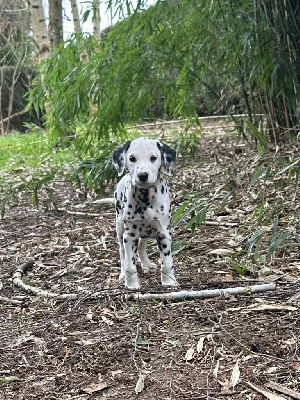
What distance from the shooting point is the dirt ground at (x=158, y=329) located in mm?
1695

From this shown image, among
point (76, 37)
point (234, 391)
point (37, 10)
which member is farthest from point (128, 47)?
point (37, 10)

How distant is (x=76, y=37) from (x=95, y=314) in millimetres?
2876

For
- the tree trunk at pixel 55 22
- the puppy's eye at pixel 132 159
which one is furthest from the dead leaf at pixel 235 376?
the tree trunk at pixel 55 22

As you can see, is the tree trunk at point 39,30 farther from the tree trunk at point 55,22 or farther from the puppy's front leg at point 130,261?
the puppy's front leg at point 130,261

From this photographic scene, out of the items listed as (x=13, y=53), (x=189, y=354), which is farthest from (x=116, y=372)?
(x=13, y=53)

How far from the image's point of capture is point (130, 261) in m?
2.47

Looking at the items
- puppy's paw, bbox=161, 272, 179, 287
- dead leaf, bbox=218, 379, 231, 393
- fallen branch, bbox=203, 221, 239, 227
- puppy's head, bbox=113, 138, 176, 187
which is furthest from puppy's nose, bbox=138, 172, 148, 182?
fallen branch, bbox=203, 221, 239, 227

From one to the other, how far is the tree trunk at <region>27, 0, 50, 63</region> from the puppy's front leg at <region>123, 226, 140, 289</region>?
652cm

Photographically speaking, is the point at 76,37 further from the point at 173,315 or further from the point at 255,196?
the point at 173,315

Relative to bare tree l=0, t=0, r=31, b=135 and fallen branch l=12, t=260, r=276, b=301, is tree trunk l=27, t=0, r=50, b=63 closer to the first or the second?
→ bare tree l=0, t=0, r=31, b=135

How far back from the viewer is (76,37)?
14.6 feet

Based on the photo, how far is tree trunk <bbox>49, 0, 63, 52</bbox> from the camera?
7934mm

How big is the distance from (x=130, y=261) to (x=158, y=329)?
1.54ft

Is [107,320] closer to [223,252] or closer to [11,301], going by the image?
[11,301]
